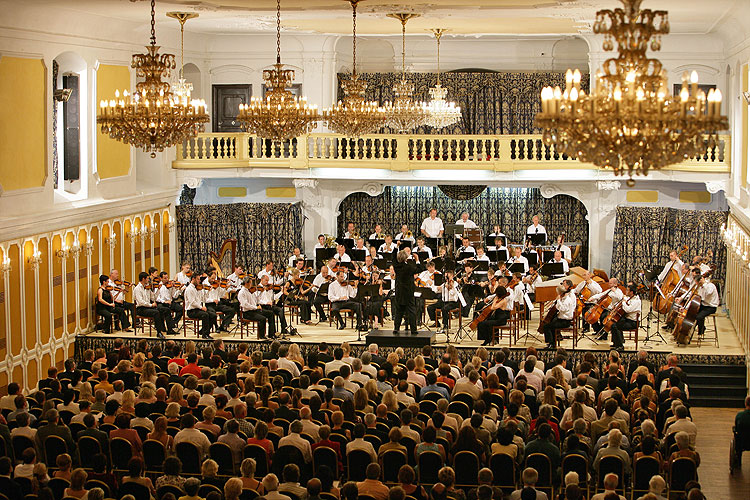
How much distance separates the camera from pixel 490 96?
26.7m

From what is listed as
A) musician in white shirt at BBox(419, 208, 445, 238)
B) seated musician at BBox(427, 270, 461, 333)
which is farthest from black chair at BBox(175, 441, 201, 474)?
musician in white shirt at BBox(419, 208, 445, 238)

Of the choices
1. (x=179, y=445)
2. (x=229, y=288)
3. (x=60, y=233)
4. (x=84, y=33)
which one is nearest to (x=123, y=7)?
(x=84, y=33)

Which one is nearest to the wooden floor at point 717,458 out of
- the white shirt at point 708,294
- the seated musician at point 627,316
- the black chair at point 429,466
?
the seated musician at point 627,316

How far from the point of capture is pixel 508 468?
1058 centimetres

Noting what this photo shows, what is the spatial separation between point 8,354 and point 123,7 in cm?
648

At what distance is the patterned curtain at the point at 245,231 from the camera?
2516cm

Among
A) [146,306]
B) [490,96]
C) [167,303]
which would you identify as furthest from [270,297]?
[490,96]

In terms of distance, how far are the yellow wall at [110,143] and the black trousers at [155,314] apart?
10.7 ft

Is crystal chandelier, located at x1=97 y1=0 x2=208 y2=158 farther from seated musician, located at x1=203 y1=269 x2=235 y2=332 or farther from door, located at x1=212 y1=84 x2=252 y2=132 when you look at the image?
door, located at x1=212 y1=84 x2=252 y2=132

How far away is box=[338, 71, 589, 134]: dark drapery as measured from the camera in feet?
87.0

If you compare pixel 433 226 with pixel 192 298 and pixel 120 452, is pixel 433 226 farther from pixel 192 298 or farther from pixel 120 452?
pixel 120 452

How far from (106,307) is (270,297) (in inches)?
137

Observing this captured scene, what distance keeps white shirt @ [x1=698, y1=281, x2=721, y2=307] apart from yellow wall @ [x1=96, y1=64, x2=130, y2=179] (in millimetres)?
12063

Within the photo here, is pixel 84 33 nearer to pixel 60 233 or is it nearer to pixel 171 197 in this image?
pixel 60 233
